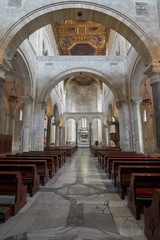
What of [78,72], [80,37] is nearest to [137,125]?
[78,72]

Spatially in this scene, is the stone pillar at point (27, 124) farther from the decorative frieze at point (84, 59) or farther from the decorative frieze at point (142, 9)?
the decorative frieze at point (142, 9)

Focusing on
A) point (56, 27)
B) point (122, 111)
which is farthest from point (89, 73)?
point (56, 27)

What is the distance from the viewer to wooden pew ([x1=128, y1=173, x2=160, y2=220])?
2.09 metres

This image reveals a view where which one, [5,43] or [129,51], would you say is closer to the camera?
[5,43]

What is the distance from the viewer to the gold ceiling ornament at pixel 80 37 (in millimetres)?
16594

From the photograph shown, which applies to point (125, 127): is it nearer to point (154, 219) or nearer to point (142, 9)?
point (142, 9)

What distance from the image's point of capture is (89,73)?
41.3 feet

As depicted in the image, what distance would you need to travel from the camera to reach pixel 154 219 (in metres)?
1.46

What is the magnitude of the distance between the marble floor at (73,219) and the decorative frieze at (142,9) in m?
8.25

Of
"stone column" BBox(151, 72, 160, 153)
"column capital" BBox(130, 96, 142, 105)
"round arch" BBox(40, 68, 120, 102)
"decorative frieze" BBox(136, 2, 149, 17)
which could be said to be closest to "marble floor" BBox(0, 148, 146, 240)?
"stone column" BBox(151, 72, 160, 153)

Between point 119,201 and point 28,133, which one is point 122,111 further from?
point 119,201

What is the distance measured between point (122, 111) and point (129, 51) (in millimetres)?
4764

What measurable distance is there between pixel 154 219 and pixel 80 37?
20.9 meters

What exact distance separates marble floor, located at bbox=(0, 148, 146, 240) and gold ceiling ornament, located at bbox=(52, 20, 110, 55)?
18374 millimetres
